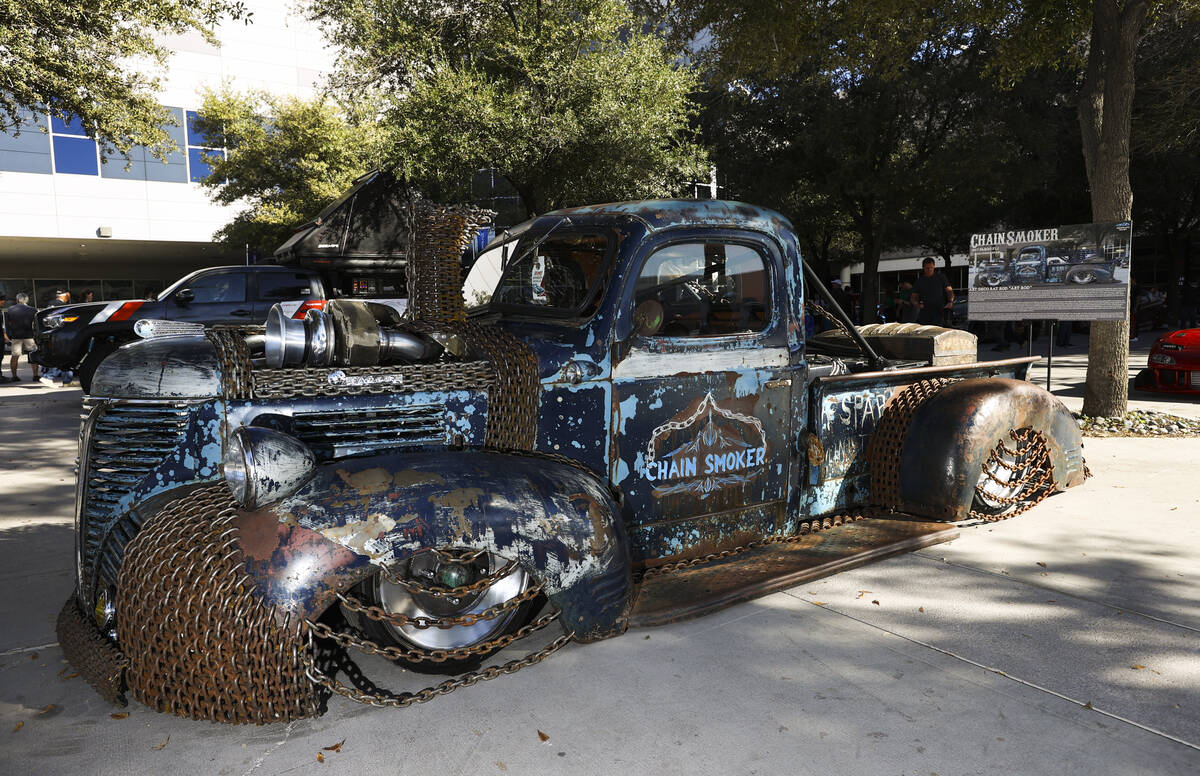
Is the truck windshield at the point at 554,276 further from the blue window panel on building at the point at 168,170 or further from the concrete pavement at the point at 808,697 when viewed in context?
the blue window panel on building at the point at 168,170

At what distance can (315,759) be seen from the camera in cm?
244

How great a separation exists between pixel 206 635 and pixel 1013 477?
14.5 ft

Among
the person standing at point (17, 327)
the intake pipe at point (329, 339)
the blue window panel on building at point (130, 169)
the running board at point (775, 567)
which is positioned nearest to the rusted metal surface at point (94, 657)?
the intake pipe at point (329, 339)

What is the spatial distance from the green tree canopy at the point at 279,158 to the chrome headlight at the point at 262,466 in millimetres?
17406

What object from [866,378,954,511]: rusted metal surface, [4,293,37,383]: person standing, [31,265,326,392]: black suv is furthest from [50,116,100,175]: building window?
[866,378,954,511]: rusted metal surface

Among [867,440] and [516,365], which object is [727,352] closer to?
[516,365]

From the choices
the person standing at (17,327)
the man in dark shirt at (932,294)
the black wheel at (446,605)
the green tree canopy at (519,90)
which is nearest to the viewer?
the black wheel at (446,605)

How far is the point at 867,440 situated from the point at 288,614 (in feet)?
10.5

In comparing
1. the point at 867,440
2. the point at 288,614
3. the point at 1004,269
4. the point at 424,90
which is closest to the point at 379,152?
the point at 424,90

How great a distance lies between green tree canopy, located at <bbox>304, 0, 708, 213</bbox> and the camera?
12281mm

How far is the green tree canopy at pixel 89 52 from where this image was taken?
9.58 meters

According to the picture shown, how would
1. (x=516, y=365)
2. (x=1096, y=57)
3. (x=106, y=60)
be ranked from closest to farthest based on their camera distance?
(x=516, y=365) < (x=1096, y=57) < (x=106, y=60)

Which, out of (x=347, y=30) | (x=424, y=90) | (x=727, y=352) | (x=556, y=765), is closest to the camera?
(x=556, y=765)

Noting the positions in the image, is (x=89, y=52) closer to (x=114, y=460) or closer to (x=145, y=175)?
(x=114, y=460)
